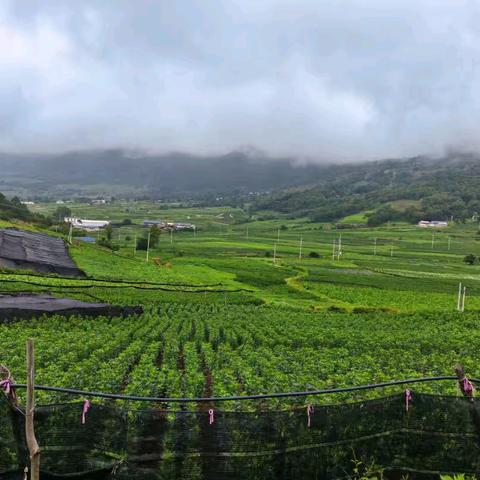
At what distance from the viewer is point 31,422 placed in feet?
24.5

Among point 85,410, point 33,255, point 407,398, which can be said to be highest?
point 407,398

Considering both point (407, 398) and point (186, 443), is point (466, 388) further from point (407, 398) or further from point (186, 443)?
point (186, 443)

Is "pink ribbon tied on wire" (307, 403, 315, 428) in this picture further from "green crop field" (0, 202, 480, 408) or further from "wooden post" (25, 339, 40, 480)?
"green crop field" (0, 202, 480, 408)

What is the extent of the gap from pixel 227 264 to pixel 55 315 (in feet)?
160

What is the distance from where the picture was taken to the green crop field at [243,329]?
1641cm

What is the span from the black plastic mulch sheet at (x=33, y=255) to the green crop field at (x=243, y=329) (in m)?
2.42

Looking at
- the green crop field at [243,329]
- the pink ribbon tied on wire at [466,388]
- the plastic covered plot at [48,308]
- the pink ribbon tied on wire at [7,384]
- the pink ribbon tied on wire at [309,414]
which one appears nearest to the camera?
the pink ribbon tied on wire at [7,384]

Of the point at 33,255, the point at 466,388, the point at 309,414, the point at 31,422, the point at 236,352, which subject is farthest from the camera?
the point at 33,255

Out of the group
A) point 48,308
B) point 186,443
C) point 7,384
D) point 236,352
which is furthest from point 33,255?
point 186,443

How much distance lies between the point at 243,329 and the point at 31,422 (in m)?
22.3

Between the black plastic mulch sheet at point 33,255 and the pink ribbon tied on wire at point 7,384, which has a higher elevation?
the pink ribbon tied on wire at point 7,384

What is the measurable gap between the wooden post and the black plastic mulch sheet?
52.7 meters

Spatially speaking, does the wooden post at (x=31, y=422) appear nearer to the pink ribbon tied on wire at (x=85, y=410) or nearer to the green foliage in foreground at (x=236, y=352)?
the pink ribbon tied on wire at (x=85, y=410)

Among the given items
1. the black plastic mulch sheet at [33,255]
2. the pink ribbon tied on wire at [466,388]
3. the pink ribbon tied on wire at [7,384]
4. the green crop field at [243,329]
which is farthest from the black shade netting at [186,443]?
the black plastic mulch sheet at [33,255]
